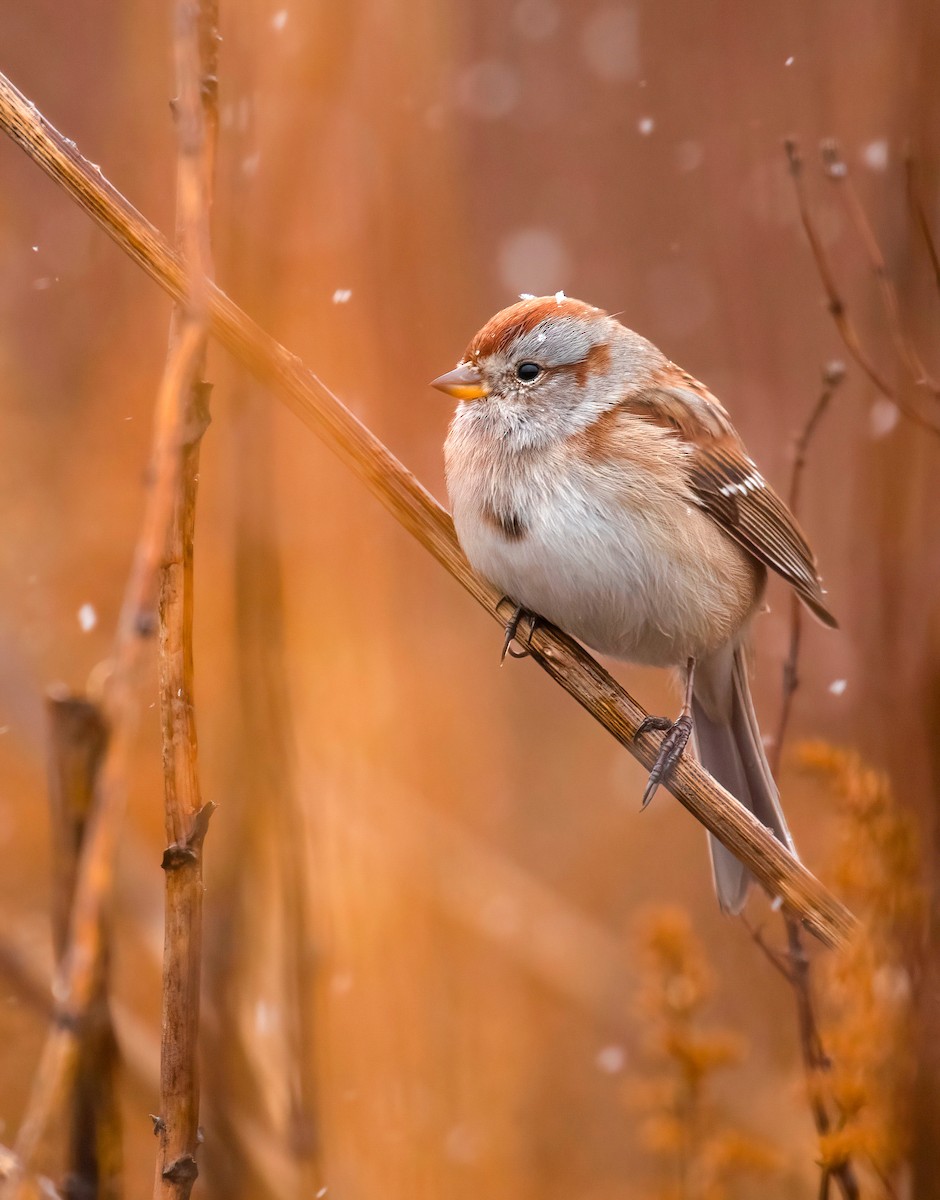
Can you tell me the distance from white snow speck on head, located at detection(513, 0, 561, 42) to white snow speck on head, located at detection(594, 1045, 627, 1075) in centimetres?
341

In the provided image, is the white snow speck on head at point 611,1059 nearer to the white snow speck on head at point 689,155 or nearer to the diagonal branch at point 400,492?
the diagonal branch at point 400,492

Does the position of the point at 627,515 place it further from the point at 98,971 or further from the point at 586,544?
the point at 98,971

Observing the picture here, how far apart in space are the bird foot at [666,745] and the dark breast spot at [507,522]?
1.41 feet

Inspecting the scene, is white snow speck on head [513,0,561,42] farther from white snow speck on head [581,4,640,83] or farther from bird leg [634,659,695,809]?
bird leg [634,659,695,809]

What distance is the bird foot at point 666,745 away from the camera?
2018 millimetres

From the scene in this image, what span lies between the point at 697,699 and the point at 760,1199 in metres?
1.16

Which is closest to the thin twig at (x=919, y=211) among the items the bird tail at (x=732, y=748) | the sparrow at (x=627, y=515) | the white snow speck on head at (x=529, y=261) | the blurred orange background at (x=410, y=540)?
the blurred orange background at (x=410, y=540)

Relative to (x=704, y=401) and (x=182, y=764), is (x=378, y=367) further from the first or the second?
(x=182, y=764)

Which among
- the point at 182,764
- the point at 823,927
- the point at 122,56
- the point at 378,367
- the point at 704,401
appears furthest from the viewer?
the point at 122,56

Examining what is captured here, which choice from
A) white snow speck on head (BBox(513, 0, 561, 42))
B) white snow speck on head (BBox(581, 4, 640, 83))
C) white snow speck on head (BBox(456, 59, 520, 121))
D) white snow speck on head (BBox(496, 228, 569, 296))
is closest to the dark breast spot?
white snow speck on head (BBox(496, 228, 569, 296))

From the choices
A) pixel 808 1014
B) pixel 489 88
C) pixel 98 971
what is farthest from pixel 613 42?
pixel 98 971

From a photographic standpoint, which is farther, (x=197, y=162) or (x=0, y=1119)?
(x=0, y=1119)

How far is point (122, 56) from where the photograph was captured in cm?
339

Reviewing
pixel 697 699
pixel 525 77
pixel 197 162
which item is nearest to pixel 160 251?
pixel 197 162
